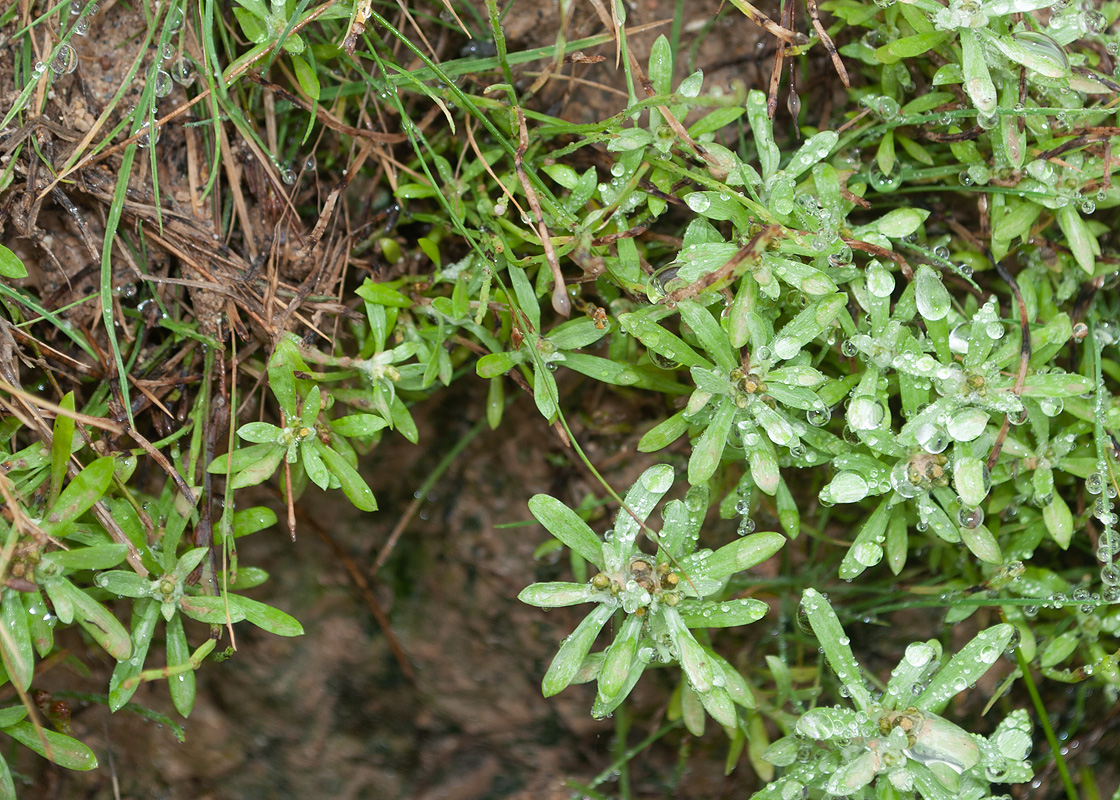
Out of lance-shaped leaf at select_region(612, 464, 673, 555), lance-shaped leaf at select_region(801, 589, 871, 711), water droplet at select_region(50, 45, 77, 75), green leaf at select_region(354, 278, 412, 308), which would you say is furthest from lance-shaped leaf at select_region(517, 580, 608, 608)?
water droplet at select_region(50, 45, 77, 75)

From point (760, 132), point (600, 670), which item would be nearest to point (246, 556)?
point (600, 670)

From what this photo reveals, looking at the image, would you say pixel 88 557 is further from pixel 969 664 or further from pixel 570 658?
pixel 969 664

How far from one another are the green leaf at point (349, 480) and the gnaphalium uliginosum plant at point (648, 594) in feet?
1.27

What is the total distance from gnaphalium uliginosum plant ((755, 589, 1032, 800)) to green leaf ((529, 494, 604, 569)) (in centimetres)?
50

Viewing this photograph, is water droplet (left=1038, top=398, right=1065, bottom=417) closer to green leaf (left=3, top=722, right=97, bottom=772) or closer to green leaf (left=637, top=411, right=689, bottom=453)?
green leaf (left=637, top=411, right=689, bottom=453)

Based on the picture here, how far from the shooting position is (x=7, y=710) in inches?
69.8

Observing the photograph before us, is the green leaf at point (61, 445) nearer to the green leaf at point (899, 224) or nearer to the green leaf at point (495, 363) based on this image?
the green leaf at point (495, 363)

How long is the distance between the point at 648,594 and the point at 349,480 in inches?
28.2

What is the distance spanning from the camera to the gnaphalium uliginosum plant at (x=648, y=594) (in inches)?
66.4

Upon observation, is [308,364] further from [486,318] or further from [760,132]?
[760,132]

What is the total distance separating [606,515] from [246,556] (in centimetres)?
109

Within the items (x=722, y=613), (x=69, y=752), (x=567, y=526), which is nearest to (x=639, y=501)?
(x=567, y=526)

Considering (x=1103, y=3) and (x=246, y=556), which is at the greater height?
(x=1103, y=3)

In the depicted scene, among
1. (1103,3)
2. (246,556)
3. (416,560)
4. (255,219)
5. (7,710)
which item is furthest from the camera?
(416,560)
